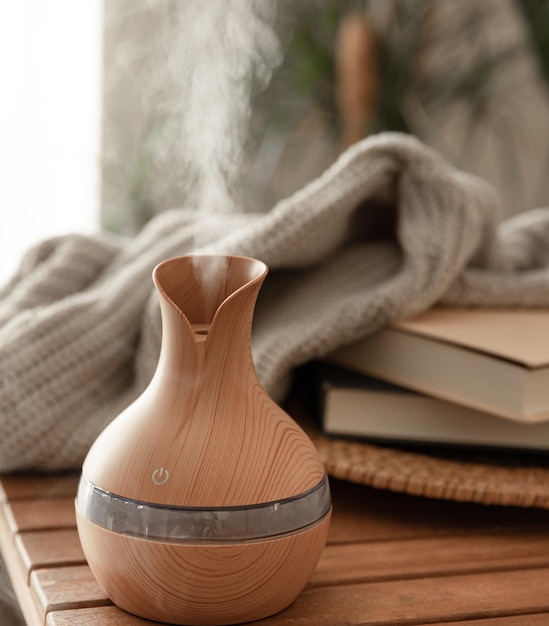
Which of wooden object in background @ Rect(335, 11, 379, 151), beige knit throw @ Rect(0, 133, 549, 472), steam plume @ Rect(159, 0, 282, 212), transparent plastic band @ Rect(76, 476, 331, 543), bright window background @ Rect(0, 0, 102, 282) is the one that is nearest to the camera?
transparent plastic band @ Rect(76, 476, 331, 543)

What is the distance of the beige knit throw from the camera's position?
62cm

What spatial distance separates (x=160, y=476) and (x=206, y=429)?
0.10 feet

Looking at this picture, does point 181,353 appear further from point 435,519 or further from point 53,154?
point 53,154

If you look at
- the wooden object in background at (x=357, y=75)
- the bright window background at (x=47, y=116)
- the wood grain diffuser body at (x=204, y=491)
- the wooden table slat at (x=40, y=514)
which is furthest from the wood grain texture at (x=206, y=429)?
the wooden object in background at (x=357, y=75)

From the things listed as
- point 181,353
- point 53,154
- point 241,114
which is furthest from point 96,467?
point 241,114

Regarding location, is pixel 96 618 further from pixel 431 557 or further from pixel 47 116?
pixel 47 116

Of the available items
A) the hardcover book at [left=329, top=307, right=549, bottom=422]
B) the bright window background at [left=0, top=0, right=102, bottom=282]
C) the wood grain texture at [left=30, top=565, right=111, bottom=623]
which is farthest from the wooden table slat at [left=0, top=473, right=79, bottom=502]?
the bright window background at [left=0, top=0, right=102, bottom=282]

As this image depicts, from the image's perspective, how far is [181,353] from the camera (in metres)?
0.42

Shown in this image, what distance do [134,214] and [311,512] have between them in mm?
1564

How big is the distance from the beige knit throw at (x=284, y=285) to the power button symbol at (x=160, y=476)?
22cm

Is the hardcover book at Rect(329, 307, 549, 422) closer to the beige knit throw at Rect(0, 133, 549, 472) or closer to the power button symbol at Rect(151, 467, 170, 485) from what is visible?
the beige knit throw at Rect(0, 133, 549, 472)

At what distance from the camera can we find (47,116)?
69.8 inches

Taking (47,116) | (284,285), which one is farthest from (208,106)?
(47,116)

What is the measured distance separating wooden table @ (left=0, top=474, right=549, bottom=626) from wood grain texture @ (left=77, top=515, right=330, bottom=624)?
2cm
